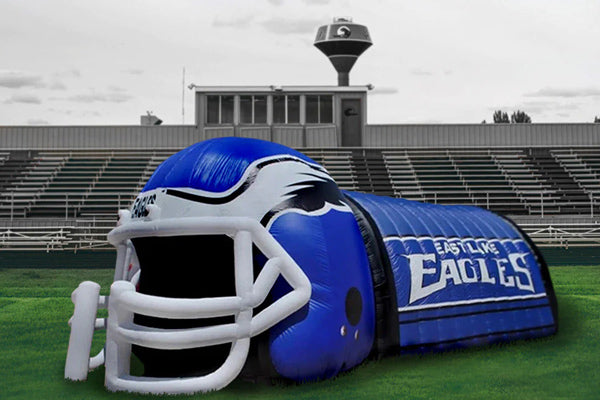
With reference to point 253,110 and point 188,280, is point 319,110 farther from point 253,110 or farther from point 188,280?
point 188,280

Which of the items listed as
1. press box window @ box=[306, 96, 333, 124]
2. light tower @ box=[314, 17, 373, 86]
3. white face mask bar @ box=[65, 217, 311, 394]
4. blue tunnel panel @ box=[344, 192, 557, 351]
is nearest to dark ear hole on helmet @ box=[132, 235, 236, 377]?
white face mask bar @ box=[65, 217, 311, 394]

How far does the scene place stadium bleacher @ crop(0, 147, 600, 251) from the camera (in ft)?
95.2

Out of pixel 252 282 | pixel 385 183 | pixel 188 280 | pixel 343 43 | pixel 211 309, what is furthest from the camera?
pixel 343 43

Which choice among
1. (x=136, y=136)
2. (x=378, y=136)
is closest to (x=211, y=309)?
(x=378, y=136)

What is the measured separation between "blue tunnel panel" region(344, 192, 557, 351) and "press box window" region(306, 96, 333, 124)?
28.7 meters

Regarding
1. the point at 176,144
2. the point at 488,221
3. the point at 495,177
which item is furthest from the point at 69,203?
the point at 488,221

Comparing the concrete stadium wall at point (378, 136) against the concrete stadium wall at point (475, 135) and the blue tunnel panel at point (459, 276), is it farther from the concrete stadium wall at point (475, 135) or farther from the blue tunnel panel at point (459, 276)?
the blue tunnel panel at point (459, 276)

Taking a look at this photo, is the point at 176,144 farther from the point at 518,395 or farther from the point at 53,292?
the point at 518,395

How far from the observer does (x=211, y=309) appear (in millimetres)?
5617

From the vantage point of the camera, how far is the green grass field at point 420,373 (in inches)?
231

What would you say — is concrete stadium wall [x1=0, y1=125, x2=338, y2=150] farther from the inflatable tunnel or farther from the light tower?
the inflatable tunnel

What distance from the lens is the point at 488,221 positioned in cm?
892

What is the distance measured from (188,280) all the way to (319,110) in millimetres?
32050

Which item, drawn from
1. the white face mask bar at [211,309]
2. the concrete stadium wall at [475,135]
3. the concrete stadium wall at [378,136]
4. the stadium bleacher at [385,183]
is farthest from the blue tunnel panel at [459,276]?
the concrete stadium wall at [475,135]
